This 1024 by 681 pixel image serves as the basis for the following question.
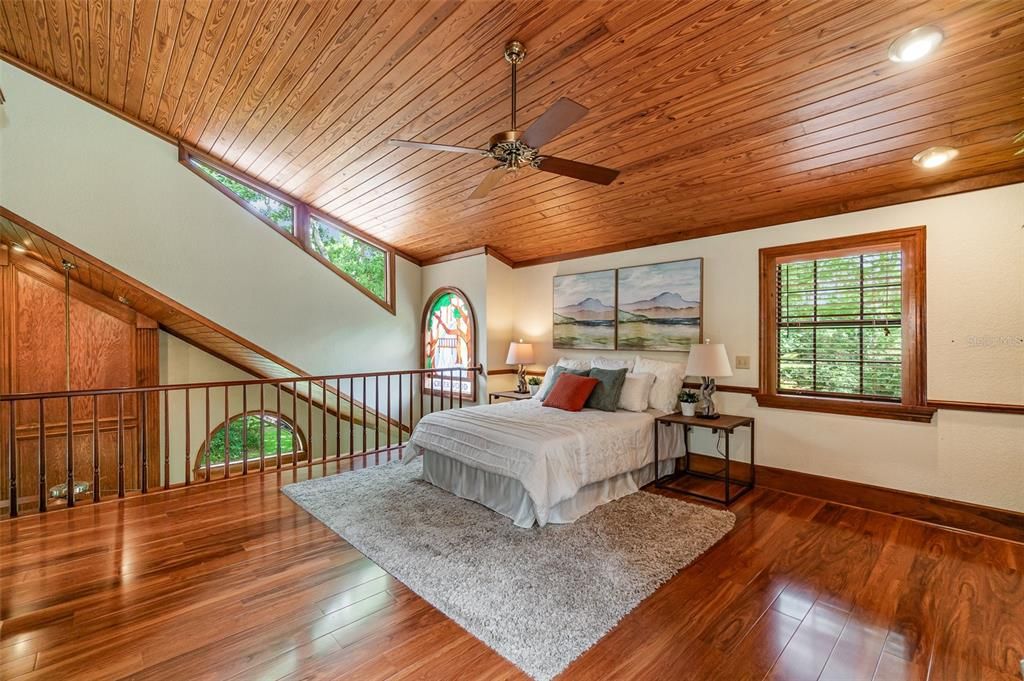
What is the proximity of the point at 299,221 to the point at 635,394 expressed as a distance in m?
4.28

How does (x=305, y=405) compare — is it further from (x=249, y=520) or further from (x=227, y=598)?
(x=227, y=598)

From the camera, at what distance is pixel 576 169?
2625 millimetres

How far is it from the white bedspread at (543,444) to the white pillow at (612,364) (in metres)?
0.63

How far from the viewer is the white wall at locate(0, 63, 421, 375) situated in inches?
145

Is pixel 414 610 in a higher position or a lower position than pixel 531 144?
lower

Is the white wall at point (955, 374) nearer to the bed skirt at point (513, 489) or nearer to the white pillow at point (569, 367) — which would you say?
the bed skirt at point (513, 489)

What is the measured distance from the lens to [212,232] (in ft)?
15.0

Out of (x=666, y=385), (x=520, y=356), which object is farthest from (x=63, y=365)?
(x=666, y=385)

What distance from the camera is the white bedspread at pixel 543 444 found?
306 cm

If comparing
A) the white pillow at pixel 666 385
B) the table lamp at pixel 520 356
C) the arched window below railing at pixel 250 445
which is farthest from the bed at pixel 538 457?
the arched window below railing at pixel 250 445

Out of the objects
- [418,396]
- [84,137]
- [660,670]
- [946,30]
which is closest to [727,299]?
[946,30]

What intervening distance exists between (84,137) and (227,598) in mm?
4093

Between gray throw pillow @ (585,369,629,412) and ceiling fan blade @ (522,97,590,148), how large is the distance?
7.78ft

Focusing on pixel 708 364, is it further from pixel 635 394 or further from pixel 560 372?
pixel 560 372
